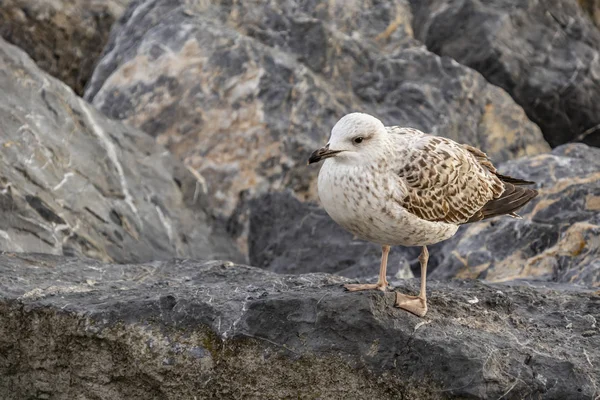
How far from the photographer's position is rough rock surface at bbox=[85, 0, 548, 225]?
31.1 feet

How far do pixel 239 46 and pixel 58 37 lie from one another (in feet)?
13.1

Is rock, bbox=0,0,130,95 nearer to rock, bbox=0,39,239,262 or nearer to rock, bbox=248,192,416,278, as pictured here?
rock, bbox=0,39,239,262

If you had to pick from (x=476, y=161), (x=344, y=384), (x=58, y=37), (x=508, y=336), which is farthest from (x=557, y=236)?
(x=58, y=37)

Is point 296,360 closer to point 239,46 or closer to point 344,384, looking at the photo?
point 344,384

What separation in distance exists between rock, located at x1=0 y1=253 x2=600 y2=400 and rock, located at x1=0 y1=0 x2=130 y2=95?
25.6 feet

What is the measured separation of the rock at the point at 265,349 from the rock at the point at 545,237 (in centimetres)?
228

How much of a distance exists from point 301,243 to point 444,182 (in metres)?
3.34

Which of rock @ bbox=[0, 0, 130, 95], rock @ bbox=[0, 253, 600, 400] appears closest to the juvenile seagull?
rock @ bbox=[0, 253, 600, 400]

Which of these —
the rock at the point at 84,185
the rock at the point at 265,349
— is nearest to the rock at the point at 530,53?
the rock at the point at 84,185

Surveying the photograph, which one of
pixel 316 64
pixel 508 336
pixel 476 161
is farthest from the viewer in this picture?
pixel 316 64

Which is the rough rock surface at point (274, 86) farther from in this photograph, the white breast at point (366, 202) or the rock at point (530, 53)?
the white breast at point (366, 202)

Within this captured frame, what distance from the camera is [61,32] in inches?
508

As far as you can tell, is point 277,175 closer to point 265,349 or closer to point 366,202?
point 366,202

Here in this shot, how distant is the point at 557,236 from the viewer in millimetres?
8188
